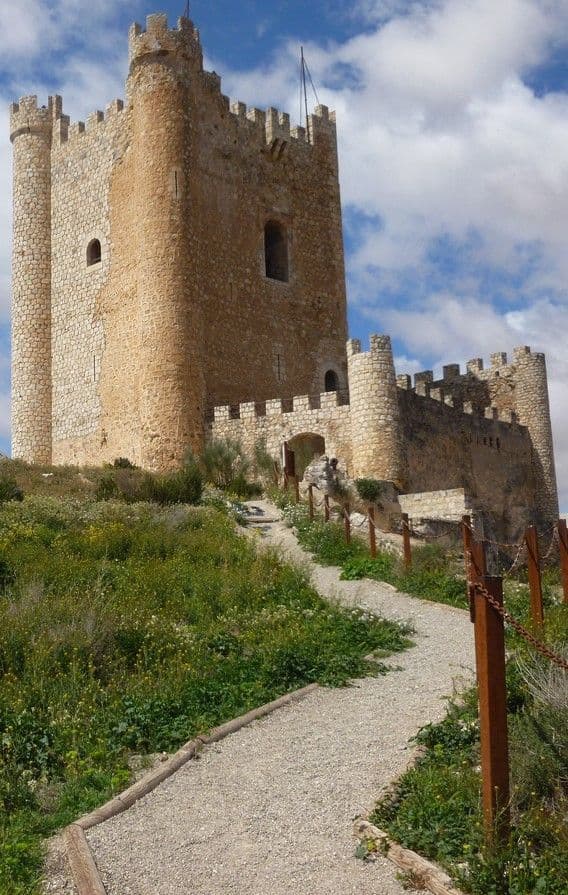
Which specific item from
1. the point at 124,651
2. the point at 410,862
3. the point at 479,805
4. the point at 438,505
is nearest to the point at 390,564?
the point at 438,505

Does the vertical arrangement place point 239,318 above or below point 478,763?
above

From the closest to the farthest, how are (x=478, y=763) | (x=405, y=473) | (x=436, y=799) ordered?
(x=436, y=799) < (x=478, y=763) < (x=405, y=473)

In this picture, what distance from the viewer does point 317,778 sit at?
6766mm

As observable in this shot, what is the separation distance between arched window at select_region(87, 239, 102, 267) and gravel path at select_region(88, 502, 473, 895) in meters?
21.1

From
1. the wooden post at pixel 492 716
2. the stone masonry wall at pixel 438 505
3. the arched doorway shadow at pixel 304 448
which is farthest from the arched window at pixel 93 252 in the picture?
the wooden post at pixel 492 716

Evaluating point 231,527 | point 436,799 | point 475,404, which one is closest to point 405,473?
point 231,527

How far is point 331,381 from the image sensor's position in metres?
29.6

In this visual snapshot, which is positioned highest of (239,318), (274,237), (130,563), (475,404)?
(274,237)

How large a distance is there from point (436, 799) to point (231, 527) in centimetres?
1092

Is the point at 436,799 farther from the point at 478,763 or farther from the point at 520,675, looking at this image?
the point at 520,675

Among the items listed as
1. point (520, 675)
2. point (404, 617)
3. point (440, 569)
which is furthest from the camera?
point (440, 569)

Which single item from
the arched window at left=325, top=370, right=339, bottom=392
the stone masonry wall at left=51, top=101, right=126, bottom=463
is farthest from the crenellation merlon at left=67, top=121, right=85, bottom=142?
the arched window at left=325, top=370, right=339, bottom=392

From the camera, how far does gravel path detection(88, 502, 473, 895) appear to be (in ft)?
18.1

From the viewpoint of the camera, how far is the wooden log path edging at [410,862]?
17.3 ft
